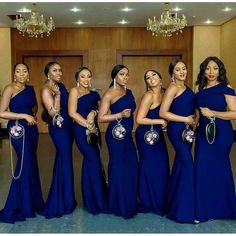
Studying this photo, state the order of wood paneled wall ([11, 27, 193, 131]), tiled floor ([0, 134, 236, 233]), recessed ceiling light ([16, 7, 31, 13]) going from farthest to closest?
1. wood paneled wall ([11, 27, 193, 131])
2. recessed ceiling light ([16, 7, 31, 13])
3. tiled floor ([0, 134, 236, 233])

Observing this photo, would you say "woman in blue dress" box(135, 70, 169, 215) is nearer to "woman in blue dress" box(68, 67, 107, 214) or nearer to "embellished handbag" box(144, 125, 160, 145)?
"embellished handbag" box(144, 125, 160, 145)

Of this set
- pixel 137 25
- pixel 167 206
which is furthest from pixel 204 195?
pixel 137 25

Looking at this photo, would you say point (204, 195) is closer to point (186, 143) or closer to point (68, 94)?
point (186, 143)

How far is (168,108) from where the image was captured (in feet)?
12.5

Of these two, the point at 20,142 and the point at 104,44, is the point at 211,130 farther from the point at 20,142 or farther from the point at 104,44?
the point at 104,44

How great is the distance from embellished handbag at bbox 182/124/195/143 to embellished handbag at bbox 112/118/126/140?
2.00 feet

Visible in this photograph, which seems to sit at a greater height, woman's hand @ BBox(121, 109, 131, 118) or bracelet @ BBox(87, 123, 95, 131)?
woman's hand @ BBox(121, 109, 131, 118)

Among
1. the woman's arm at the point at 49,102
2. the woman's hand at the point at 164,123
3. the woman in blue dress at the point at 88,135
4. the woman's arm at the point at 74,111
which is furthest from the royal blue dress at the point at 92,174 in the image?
the woman's hand at the point at 164,123

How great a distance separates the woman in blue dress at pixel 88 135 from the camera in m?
4.04

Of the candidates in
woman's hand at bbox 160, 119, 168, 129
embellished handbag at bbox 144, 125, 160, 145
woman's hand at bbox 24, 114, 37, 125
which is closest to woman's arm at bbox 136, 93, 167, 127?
woman's hand at bbox 160, 119, 168, 129

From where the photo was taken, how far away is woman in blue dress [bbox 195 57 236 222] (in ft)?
12.4

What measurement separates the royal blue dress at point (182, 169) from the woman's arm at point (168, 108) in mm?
54

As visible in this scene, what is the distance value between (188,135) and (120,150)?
0.73 m

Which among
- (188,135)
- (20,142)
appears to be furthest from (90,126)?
(188,135)
